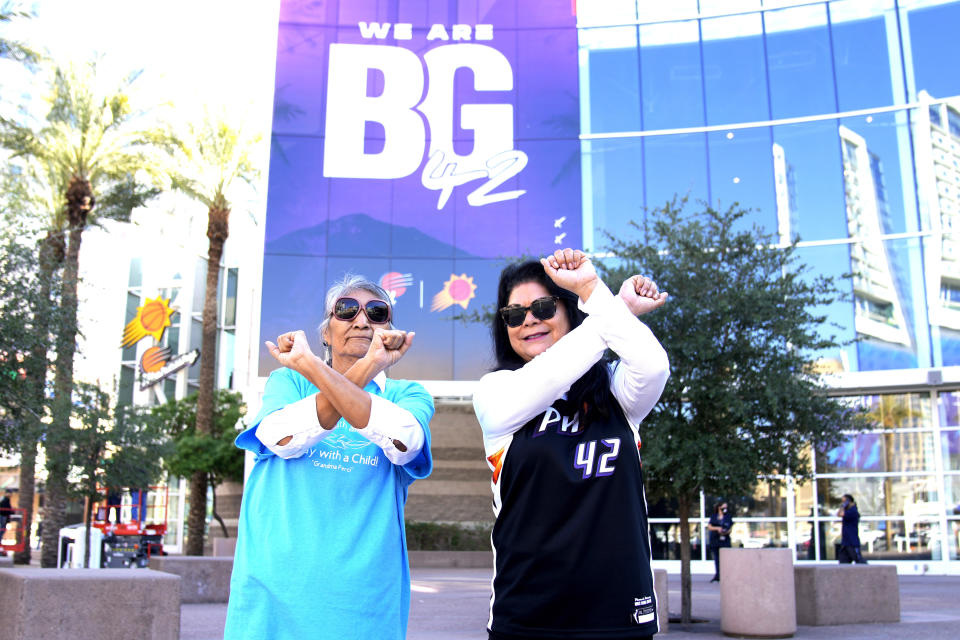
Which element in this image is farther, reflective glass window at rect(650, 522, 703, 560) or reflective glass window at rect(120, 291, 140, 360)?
reflective glass window at rect(120, 291, 140, 360)

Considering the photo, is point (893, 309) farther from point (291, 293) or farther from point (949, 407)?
point (291, 293)

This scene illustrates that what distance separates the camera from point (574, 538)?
234 cm

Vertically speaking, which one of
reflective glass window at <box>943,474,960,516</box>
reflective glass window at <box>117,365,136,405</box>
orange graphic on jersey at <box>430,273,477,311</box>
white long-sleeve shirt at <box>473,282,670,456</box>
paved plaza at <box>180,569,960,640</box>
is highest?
orange graphic on jersey at <box>430,273,477,311</box>

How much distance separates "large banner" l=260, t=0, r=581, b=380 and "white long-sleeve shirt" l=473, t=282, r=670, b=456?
2374cm

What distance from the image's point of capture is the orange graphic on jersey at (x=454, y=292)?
2678 cm

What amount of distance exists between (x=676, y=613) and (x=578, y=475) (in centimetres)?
1167

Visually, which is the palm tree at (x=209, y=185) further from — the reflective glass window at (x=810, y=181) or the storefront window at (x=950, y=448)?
the storefront window at (x=950, y=448)

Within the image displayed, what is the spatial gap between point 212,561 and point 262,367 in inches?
535

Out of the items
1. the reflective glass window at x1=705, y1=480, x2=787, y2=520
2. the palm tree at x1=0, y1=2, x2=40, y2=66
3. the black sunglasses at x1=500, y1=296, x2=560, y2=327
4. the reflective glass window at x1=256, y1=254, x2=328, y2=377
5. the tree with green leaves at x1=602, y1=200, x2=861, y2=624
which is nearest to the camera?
the black sunglasses at x1=500, y1=296, x2=560, y2=327

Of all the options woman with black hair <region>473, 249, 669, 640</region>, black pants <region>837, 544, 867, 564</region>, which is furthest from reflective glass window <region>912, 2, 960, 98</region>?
woman with black hair <region>473, 249, 669, 640</region>

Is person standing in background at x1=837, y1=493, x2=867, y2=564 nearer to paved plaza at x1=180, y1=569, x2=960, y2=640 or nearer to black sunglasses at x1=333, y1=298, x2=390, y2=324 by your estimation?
paved plaza at x1=180, y1=569, x2=960, y2=640

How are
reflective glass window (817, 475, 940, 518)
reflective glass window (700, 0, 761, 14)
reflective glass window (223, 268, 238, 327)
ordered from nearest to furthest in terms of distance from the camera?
reflective glass window (817, 475, 940, 518) < reflective glass window (700, 0, 761, 14) < reflective glass window (223, 268, 238, 327)

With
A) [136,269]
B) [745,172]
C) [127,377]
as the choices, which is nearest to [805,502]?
[745,172]

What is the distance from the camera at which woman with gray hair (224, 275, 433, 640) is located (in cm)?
259
